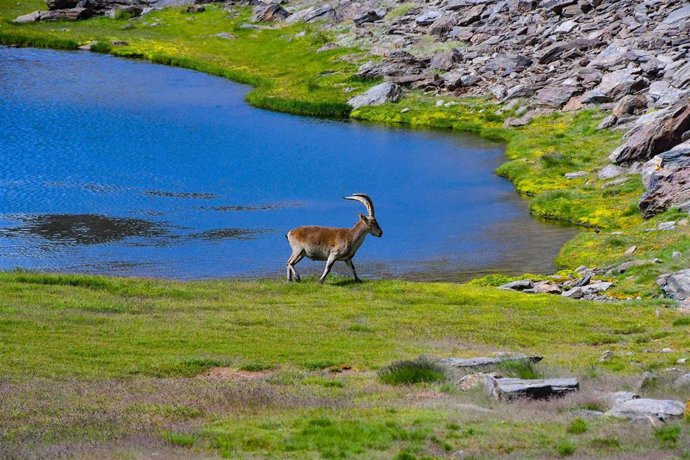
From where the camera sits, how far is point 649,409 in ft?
57.2

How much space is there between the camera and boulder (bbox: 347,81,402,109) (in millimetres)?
88000

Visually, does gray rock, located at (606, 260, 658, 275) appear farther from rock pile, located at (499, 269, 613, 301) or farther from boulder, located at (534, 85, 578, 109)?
boulder, located at (534, 85, 578, 109)

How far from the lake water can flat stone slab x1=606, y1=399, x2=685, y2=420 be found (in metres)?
24.6

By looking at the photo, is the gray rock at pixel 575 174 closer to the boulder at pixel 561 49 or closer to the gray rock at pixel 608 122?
the gray rock at pixel 608 122

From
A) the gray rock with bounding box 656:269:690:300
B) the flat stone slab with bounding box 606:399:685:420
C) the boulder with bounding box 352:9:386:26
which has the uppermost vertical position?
the boulder with bounding box 352:9:386:26

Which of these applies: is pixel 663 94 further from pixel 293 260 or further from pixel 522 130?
pixel 293 260

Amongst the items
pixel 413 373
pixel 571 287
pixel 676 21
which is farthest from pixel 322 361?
pixel 676 21

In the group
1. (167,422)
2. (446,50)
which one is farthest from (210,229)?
(446,50)

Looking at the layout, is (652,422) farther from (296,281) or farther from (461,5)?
(461,5)

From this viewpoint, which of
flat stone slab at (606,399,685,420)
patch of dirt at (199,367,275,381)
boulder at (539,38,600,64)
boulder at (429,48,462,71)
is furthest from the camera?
boulder at (429,48,462,71)

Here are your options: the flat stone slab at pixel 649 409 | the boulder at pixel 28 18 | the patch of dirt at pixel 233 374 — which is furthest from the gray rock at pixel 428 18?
the flat stone slab at pixel 649 409

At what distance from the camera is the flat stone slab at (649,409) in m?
17.1

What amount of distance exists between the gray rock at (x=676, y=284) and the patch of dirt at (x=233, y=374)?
56.2 feet

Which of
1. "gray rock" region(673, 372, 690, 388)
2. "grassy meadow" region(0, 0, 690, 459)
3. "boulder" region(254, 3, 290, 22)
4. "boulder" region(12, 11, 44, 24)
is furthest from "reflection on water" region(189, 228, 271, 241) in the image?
"boulder" region(12, 11, 44, 24)
